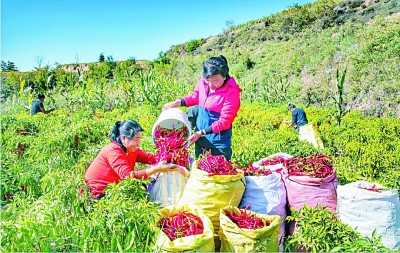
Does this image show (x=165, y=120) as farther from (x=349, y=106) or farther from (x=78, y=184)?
(x=349, y=106)

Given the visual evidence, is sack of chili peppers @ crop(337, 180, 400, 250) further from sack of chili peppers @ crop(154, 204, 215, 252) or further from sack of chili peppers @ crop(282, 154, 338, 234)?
sack of chili peppers @ crop(154, 204, 215, 252)

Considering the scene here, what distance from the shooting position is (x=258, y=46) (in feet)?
88.2

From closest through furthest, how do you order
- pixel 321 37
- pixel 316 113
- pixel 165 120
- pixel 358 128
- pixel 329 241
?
pixel 329 241 → pixel 165 120 → pixel 358 128 → pixel 316 113 → pixel 321 37

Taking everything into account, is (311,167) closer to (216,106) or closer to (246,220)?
(246,220)

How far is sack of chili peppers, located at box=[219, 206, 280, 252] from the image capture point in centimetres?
243

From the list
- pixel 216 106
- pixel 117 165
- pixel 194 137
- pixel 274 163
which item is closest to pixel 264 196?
pixel 274 163

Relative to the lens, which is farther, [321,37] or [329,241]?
[321,37]

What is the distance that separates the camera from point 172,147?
11.2ft

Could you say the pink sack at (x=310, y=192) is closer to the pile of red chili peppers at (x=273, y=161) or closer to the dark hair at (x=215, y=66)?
the pile of red chili peppers at (x=273, y=161)

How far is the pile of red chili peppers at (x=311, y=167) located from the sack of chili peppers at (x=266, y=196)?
0.79 ft

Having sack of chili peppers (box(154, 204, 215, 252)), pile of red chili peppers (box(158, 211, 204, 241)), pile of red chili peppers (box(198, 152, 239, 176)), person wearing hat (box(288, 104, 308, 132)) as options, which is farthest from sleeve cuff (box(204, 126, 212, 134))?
person wearing hat (box(288, 104, 308, 132))

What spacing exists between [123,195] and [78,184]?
1.36 feet

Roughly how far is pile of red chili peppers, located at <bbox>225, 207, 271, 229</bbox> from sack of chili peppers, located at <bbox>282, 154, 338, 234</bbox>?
1.89 feet

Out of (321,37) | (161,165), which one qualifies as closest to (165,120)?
(161,165)
